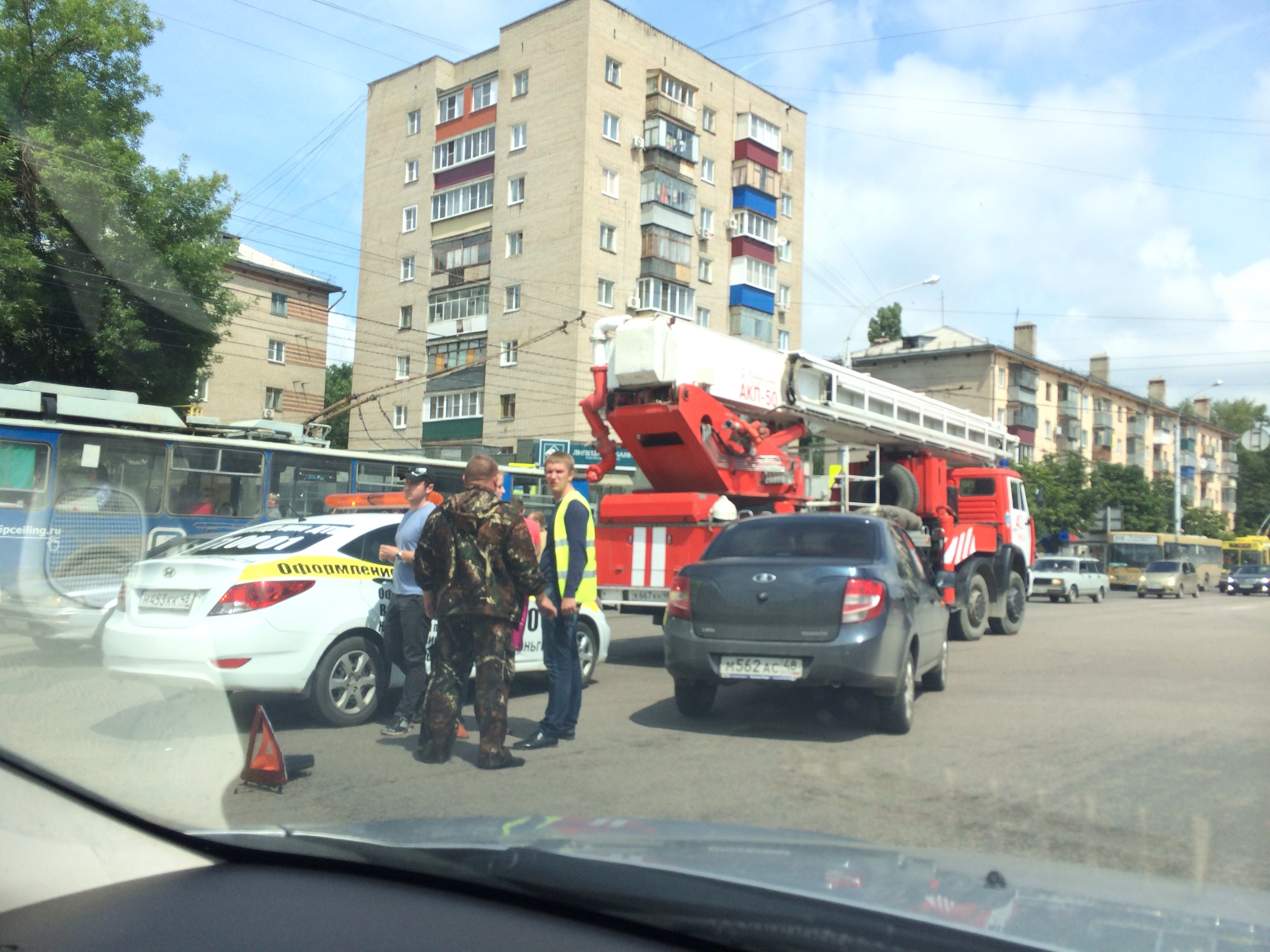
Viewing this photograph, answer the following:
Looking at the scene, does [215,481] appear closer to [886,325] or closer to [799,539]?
[799,539]

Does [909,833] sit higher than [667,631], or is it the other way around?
[667,631]

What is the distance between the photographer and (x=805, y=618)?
7.07 m

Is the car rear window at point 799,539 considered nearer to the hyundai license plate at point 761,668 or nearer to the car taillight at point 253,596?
the hyundai license plate at point 761,668

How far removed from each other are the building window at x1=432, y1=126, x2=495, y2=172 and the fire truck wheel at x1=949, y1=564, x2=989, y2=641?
34.2 metres

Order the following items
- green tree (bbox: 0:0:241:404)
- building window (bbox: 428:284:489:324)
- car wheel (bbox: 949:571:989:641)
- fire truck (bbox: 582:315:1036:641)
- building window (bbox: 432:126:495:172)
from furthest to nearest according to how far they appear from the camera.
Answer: building window (bbox: 432:126:495:172) → building window (bbox: 428:284:489:324) → green tree (bbox: 0:0:241:404) → car wheel (bbox: 949:571:989:641) → fire truck (bbox: 582:315:1036:641)

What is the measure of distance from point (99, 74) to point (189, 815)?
20.5 metres

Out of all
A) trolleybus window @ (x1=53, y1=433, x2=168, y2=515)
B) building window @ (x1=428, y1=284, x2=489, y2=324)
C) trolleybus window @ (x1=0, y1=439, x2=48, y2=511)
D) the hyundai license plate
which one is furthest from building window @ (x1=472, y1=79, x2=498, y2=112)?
the hyundai license plate

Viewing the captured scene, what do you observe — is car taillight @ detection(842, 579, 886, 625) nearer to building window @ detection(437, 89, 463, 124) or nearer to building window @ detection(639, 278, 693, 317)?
building window @ detection(639, 278, 693, 317)

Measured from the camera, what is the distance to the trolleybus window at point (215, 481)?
52.4ft

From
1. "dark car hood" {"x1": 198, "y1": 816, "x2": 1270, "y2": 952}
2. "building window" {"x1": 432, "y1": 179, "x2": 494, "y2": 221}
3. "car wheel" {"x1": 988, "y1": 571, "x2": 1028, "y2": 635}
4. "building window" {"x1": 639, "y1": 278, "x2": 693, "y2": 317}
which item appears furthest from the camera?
"building window" {"x1": 432, "y1": 179, "x2": 494, "y2": 221}

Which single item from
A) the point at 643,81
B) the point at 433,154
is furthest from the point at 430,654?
the point at 433,154

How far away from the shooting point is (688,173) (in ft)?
147

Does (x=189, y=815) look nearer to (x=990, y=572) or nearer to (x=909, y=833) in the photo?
(x=909, y=833)

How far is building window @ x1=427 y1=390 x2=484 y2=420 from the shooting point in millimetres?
44125
